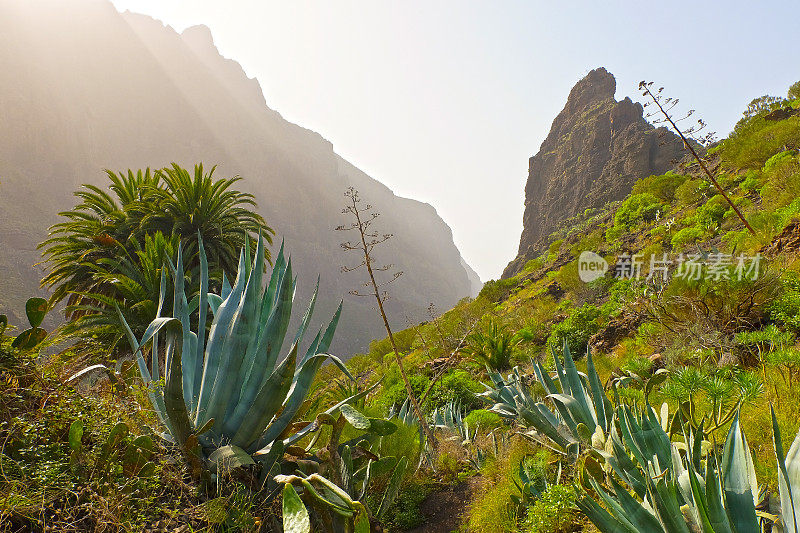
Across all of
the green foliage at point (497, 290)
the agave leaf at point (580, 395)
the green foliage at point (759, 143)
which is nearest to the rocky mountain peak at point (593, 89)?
the green foliage at point (497, 290)

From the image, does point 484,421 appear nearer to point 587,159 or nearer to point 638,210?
point 638,210

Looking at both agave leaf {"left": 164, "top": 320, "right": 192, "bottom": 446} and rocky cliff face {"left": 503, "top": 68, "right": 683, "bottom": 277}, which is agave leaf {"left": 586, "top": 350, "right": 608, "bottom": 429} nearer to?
agave leaf {"left": 164, "top": 320, "right": 192, "bottom": 446}

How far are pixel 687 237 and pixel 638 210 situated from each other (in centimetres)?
970

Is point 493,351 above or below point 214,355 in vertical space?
below

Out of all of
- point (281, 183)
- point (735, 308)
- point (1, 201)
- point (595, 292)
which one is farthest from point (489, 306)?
point (281, 183)

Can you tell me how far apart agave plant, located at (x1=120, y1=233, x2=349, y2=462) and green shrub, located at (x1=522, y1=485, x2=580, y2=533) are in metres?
1.60

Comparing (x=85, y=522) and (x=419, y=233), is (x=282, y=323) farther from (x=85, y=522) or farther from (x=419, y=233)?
(x=419, y=233)

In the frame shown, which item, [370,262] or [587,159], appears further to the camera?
[587,159]

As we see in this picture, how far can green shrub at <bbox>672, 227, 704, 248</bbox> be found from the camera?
12.5m

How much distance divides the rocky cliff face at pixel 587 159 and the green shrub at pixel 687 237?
109 feet

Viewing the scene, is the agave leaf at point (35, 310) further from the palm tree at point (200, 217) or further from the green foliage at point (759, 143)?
the green foliage at point (759, 143)

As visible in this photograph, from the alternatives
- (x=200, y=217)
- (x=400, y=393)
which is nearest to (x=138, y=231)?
(x=200, y=217)

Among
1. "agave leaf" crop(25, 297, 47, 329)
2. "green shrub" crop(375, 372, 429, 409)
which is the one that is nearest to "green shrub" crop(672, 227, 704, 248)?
"green shrub" crop(375, 372, 429, 409)

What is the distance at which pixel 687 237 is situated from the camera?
12.8 meters
